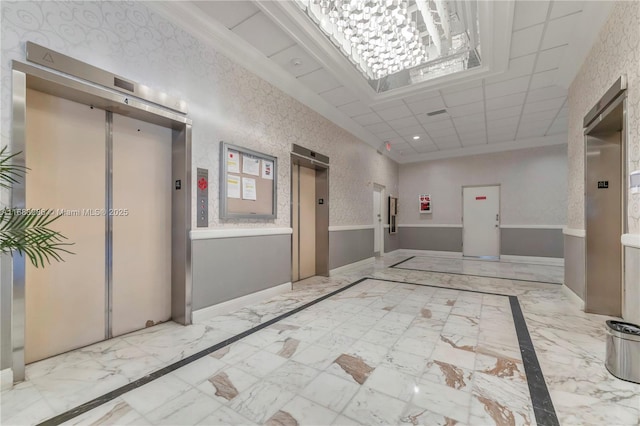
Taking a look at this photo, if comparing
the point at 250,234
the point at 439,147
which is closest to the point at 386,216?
the point at 439,147

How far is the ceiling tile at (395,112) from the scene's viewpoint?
4887 millimetres

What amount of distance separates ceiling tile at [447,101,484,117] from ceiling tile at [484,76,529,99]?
354 millimetres

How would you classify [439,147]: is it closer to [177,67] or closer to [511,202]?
[511,202]

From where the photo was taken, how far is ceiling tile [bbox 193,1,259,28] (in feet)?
8.34

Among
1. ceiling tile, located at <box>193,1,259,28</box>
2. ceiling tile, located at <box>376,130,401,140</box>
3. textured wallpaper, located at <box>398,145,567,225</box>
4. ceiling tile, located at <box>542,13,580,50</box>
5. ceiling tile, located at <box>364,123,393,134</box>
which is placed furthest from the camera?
textured wallpaper, located at <box>398,145,567,225</box>

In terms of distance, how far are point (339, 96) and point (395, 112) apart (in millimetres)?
1278

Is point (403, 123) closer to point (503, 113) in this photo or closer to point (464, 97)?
point (464, 97)

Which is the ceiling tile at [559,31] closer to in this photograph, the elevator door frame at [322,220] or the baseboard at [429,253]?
the elevator door frame at [322,220]

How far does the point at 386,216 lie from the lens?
25.0ft

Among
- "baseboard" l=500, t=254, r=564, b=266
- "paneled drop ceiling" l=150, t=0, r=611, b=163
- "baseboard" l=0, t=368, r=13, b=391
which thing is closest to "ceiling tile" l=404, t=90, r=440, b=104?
"paneled drop ceiling" l=150, t=0, r=611, b=163

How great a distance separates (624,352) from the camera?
1776mm

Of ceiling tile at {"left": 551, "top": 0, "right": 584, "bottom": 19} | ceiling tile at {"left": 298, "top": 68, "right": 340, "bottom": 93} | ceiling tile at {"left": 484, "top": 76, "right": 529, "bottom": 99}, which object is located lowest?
ceiling tile at {"left": 484, "top": 76, "right": 529, "bottom": 99}

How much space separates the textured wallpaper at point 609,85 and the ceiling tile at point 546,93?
1.22 ft

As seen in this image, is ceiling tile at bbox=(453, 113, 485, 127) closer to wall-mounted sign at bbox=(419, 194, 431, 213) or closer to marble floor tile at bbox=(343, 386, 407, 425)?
wall-mounted sign at bbox=(419, 194, 431, 213)
